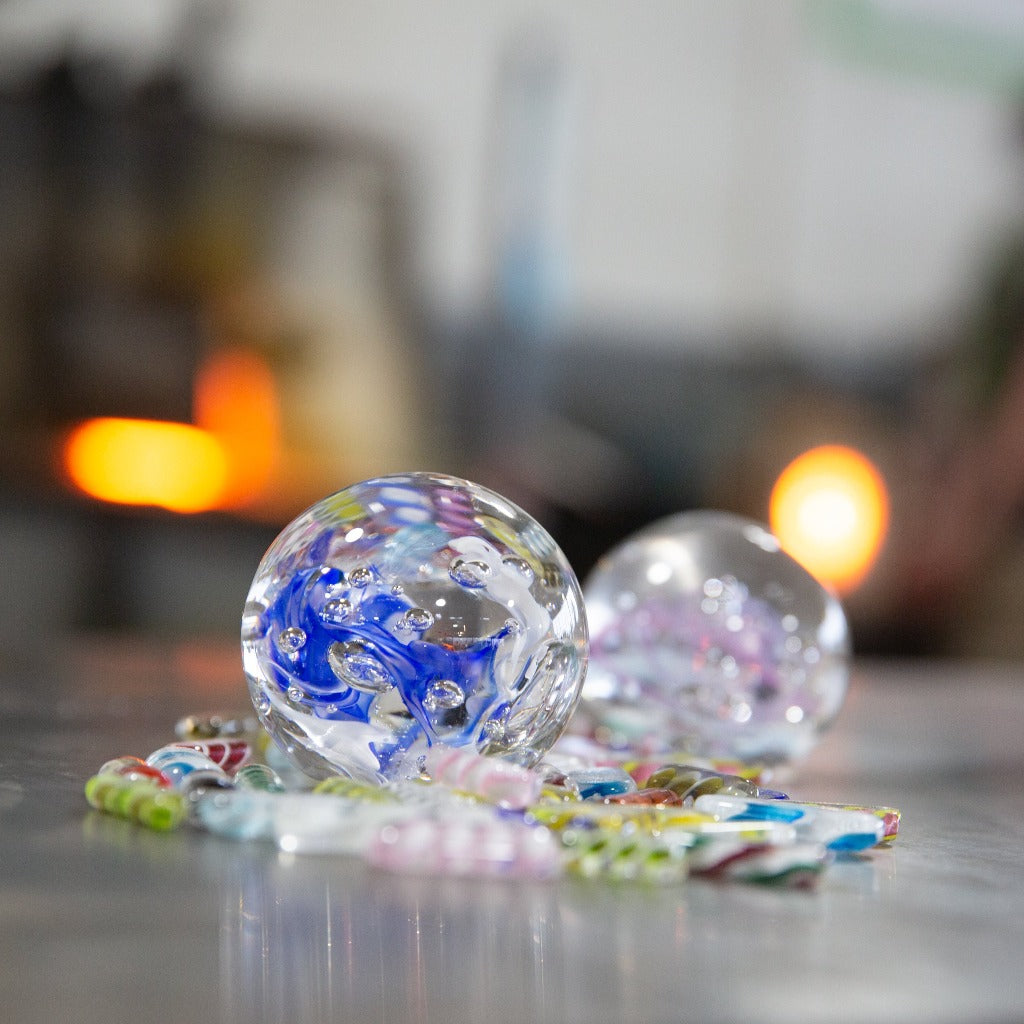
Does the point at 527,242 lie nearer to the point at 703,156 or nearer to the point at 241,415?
the point at 703,156

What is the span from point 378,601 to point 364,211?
3.76 meters

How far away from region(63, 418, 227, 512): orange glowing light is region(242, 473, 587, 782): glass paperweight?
10.9 ft

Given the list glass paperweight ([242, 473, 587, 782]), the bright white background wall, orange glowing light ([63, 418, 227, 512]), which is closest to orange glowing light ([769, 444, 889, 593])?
the bright white background wall

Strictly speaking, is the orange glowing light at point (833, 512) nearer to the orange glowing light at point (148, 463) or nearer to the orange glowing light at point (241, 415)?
the orange glowing light at point (241, 415)

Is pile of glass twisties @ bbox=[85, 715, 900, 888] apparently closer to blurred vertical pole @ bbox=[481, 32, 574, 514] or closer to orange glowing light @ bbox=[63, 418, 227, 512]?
orange glowing light @ bbox=[63, 418, 227, 512]

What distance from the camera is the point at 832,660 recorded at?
1279 mm

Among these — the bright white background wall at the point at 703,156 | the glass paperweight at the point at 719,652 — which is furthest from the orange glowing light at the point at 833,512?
the glass paperweight at the point at 719,652

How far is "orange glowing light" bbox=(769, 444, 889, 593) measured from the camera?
4.81m

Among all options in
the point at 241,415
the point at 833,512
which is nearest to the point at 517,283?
the point at 241,415

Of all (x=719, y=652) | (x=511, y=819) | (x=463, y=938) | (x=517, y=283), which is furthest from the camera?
(x=517, y=283)

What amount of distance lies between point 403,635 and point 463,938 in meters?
0.27

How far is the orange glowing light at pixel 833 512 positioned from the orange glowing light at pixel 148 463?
1891 mm

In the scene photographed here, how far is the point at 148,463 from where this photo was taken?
13.6 ft

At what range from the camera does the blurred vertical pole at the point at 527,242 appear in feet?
15.5
